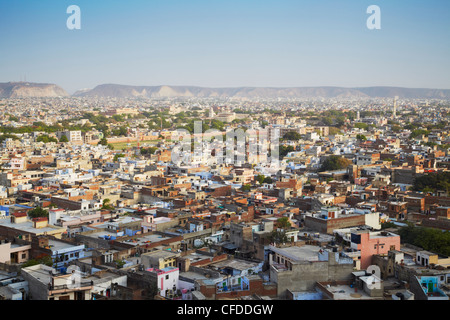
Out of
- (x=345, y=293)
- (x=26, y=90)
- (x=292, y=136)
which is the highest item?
(x=26, y=90)

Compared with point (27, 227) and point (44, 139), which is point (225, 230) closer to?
point (27, 227)

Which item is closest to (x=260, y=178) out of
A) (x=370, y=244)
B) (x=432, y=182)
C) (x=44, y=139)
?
(x=432, y=182)

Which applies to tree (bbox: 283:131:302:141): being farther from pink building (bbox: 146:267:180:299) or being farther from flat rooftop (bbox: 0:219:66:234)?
pink building (bbox: 146:267:180:299)

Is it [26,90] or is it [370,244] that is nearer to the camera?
[370,244]

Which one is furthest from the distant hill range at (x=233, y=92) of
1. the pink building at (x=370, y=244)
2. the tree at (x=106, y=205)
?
the pink building at (x=370, y=244)

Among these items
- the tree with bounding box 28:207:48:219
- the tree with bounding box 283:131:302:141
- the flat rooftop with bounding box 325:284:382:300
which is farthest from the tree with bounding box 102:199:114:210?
the tree with bounding box 283:131:302:141

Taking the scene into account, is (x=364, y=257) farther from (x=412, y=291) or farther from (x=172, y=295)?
(x=172, y=295)

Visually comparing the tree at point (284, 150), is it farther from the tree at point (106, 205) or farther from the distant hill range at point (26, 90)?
the distant hill range at point (26, 90)
